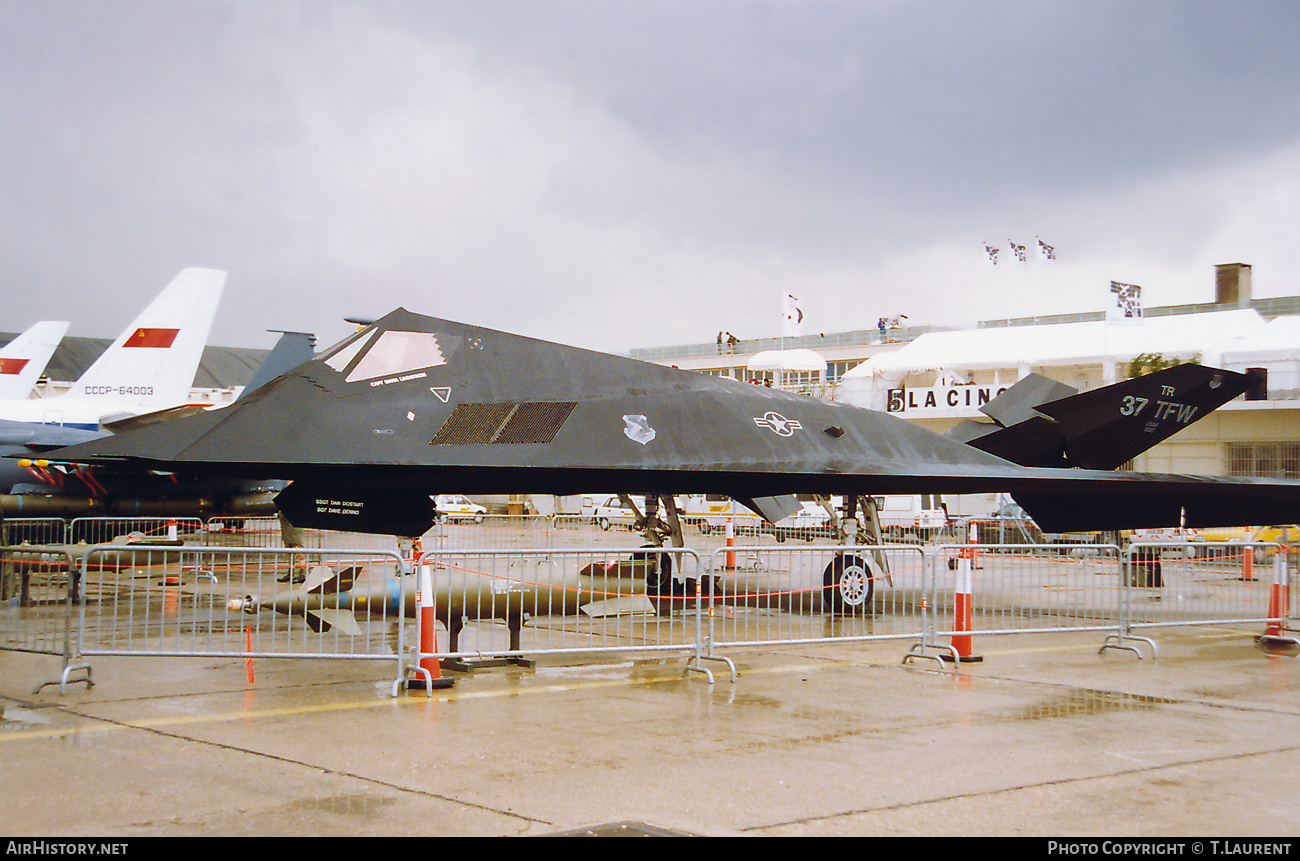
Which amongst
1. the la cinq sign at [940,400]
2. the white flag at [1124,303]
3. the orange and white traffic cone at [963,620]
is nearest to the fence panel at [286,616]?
the orange and white traffic cone at [963,620]

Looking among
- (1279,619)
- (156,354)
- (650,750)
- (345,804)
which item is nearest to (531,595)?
(650,750)

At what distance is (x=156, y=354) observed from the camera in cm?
2233

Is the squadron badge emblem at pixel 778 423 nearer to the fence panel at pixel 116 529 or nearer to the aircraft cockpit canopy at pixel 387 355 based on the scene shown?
the aircraft cockpit canopy at pixel 387 355

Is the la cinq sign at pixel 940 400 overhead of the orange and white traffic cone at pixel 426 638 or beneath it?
overhead

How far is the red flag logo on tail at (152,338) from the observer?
22.3 metres

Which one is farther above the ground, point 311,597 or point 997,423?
point 997,423

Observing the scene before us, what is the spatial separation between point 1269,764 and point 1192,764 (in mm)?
451

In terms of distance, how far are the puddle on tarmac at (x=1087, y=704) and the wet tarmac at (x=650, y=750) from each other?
0.04m

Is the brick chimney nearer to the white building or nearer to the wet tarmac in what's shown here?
the white building

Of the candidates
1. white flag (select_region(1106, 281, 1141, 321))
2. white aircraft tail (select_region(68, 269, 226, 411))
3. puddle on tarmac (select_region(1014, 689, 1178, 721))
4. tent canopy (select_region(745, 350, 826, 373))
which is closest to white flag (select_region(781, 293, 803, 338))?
tent canopy (select_region(745, 350, 826, 373))

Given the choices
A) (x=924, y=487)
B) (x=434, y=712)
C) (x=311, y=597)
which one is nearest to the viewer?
(x=434, y=712)
